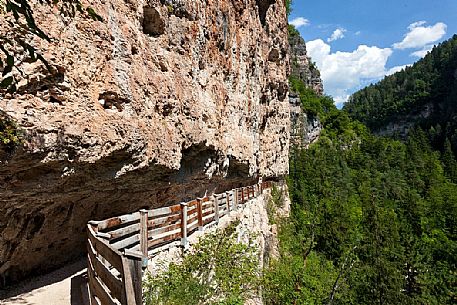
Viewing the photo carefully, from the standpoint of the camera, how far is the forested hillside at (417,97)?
5300 inches

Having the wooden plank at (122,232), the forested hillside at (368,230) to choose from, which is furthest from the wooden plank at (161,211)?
the forested hillside at (368,230)

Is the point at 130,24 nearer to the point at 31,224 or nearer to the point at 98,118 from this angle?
the point at 98,118

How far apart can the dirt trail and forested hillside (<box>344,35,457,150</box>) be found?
429 ft

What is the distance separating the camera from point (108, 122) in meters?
6.00

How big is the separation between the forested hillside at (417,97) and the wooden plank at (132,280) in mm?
132925

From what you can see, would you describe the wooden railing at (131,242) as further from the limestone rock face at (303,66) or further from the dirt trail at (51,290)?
the limestone rock face at (303,66)

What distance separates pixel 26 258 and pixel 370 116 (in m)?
170

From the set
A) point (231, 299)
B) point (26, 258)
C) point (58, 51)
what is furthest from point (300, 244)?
point (58, 51)

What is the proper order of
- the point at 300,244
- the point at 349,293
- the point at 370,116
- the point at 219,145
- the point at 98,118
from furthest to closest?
the point at 370,116, the point at 300,244, the point at 349,293, the point at 219,145, the point at 98,118

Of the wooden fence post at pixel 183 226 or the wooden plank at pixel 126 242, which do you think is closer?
the wooden plank at pixel 126 242

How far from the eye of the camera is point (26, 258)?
701 cm

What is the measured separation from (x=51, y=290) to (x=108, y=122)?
316cm

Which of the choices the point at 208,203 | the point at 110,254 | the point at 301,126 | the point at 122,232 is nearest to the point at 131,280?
the point at 110,254

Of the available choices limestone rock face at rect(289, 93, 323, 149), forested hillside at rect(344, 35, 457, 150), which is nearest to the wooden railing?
limestone rock face at rect(289, 93, 323, 149)
